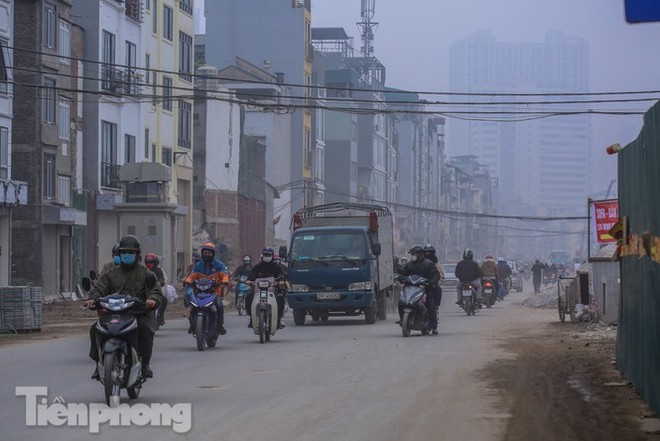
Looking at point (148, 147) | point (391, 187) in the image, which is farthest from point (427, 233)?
point (148, 147)

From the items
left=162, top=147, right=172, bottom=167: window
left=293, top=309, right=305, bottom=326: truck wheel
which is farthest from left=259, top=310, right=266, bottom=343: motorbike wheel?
left=162, top=147, right=172, bottom=167: window

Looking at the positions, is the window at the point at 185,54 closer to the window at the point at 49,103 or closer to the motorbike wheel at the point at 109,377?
the window at the point at 49,103

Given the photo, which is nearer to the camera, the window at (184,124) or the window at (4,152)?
the window at (4,152)

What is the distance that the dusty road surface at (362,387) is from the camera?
36.7 ft

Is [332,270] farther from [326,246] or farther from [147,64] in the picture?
[147,64]

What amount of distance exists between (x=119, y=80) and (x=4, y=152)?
1326 cm

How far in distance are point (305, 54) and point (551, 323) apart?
196 ft

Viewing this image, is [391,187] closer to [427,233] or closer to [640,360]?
[427,233]

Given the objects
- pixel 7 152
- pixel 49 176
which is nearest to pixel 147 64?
pixel 49 176

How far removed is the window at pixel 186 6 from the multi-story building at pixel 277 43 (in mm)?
20080

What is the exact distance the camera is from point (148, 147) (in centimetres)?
5922

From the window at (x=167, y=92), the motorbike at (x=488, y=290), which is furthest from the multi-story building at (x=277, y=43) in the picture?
the motorbike at (x=488, y=290)

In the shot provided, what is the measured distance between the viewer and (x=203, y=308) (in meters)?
20.5

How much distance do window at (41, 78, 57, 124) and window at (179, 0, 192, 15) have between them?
744 inches
